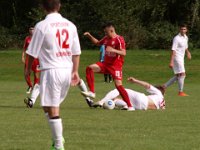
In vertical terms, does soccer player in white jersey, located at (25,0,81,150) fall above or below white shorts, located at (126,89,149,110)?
above

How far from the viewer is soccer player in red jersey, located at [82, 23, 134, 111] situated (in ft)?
52.0

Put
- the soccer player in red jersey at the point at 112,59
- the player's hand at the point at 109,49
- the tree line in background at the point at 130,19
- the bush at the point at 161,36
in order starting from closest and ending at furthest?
the player's hand at the point at 109,49 < the soccer player in red jersey at the point at 112,59 < the bush at the point at 161,36 < the tree line in background at the point at 130,19

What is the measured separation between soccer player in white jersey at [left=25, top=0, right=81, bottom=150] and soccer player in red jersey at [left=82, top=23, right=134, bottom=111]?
6571 mm

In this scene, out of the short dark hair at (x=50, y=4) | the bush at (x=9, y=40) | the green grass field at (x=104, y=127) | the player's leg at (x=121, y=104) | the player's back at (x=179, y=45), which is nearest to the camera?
the short dark hair at (x=50, y=4)

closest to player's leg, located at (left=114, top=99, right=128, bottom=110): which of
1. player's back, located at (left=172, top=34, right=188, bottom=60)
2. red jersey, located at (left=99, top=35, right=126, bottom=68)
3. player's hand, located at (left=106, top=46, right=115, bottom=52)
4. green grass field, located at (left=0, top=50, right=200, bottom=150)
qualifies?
green grass field, located at (left=0, top=50, right=200, bottom=150)

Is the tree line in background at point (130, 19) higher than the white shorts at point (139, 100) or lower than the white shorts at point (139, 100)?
lower

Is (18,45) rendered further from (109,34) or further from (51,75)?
(51,75)

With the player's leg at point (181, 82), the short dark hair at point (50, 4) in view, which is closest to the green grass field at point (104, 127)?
the player's leg at point (181, 82)

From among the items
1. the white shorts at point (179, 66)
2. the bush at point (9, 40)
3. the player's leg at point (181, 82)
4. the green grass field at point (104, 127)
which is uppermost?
the green grass field at point (104, 127)

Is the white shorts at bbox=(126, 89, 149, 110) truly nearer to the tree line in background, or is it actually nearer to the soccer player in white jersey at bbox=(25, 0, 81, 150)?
the soccer player in white jersey at bbox=(25, 0, 81, 150)

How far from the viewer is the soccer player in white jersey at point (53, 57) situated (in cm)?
902

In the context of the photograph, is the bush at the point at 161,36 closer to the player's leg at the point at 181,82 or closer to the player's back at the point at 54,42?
the player's leg at the point at 181,82

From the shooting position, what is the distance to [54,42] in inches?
357

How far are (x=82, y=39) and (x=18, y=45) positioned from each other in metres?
4.72
